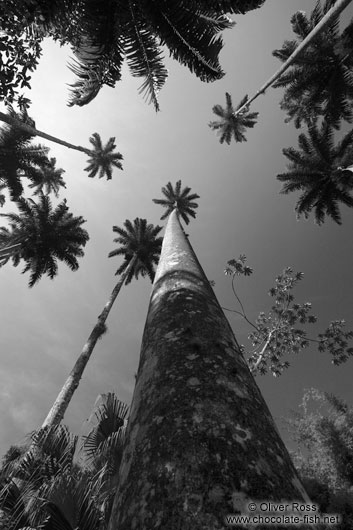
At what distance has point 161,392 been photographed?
1837 mm

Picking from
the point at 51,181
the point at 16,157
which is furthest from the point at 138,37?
the point at 51,181

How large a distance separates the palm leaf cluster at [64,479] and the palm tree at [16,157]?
18.4 m

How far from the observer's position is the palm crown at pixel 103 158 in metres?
25.8

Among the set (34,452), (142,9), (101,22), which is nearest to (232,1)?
(142,9)

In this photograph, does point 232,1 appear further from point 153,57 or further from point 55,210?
point 55,210

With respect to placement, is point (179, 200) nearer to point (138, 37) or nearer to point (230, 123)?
point (230, 123)

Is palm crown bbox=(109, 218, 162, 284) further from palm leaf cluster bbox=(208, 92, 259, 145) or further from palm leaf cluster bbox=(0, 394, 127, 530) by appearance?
palm leaf cluster bbox=(0, 394, 127, 530)

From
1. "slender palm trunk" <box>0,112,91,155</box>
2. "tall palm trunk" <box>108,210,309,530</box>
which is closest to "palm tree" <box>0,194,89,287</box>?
"slender palm trunk" <box>0,112,91,155</box>

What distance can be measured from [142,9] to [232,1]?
6.98 ft

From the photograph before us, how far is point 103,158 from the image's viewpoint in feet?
84.8

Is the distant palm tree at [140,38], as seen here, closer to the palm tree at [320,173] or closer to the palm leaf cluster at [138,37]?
the palm leaf cluster at [138,37]

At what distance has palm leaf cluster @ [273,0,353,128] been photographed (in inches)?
541

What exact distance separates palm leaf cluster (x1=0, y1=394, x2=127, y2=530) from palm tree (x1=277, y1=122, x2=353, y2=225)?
16.9 meters

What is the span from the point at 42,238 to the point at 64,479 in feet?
62.8
